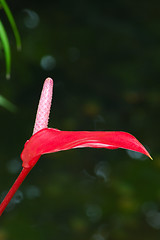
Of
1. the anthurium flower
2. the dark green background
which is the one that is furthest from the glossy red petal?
the dark green background

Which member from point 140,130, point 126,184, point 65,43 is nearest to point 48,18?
point 65,43

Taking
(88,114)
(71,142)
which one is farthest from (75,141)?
(88,114)

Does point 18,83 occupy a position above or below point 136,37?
below

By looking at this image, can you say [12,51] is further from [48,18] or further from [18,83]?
[48,18]

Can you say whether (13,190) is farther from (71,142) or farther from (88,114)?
(88,114)

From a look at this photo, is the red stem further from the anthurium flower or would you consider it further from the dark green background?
the dark green background

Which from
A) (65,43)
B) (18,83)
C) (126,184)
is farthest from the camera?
(65,43)

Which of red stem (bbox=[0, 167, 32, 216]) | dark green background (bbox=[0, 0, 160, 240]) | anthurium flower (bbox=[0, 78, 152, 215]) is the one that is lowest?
dark green background (bbox=[0, 0, 160, 240])
